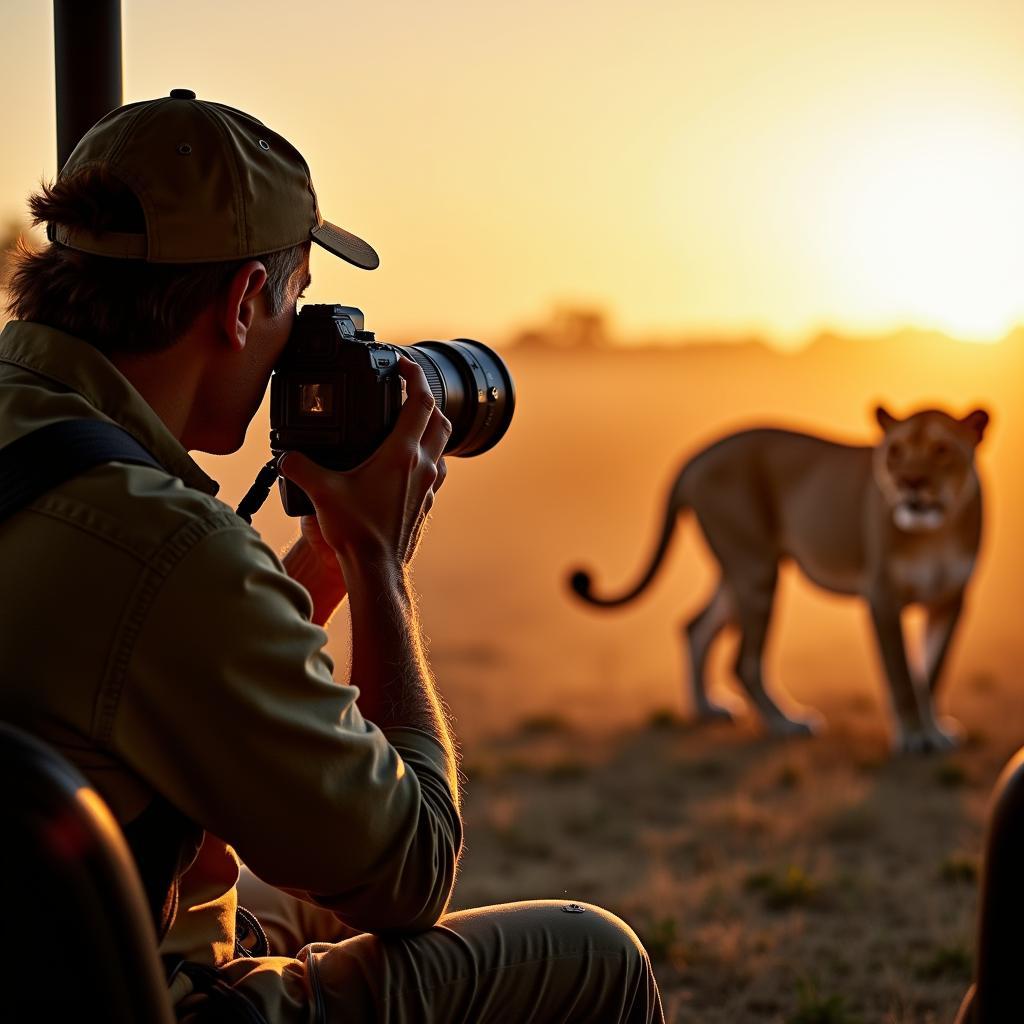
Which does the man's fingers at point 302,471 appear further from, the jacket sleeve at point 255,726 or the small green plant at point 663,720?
the small green plant at point 663,720

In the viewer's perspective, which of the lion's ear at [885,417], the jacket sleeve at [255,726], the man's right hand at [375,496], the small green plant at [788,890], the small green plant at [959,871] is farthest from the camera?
the lion's ear at [885,417]

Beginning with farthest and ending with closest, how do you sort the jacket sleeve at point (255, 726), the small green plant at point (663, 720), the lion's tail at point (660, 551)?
1. the lion's tail at point (660, 551)
2. the small green plant at point (663, 720)
3. the jacket sleeve at point (255, 726)

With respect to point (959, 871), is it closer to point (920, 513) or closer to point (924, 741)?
point (924, 741)

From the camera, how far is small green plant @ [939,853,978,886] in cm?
378

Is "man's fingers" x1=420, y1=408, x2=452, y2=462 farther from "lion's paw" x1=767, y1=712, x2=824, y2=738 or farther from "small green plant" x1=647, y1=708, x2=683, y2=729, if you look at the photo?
"small green plant" x1=647, y1=708, x2=683, y2=729

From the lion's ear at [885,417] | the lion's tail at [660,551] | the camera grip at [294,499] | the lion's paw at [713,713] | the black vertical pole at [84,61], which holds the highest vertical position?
the black vertical pole at [84,61]

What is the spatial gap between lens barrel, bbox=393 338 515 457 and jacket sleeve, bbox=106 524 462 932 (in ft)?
2.15

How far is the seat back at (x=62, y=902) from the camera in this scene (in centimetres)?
101

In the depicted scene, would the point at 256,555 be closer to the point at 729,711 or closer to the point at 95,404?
the point at 95,404

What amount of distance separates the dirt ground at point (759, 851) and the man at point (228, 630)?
1330mm

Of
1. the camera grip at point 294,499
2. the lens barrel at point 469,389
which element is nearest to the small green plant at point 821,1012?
the lens barrel at point 469,389

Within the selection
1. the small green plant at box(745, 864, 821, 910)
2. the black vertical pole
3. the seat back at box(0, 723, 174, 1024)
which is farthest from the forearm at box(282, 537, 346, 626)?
the small green plant at box(745, 864, 821, 910)

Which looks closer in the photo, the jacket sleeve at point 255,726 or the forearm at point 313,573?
the jacket sleeve at point 255,726

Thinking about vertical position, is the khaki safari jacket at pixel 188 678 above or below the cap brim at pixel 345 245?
below
